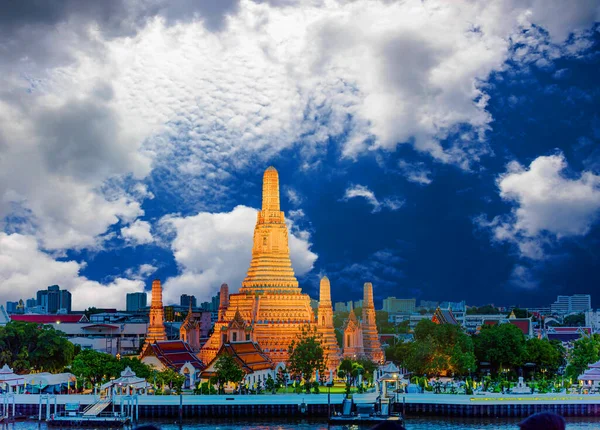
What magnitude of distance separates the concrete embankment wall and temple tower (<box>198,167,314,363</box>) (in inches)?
583

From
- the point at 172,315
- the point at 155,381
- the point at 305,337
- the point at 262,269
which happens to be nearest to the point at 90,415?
the point at 155,381

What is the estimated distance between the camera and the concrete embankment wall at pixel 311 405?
155 feet

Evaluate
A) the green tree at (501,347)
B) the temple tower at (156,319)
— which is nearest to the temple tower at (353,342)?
the green tree at (501,347)

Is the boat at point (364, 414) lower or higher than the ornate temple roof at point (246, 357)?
lower

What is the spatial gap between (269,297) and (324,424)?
2314 cm

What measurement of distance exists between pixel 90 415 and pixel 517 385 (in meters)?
28.4

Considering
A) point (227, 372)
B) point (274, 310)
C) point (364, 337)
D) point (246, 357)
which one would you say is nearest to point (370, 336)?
→ point (364, 337)

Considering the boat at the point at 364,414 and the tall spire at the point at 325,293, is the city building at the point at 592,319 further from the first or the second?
the boat at the point at 364,414

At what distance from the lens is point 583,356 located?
5494 cm

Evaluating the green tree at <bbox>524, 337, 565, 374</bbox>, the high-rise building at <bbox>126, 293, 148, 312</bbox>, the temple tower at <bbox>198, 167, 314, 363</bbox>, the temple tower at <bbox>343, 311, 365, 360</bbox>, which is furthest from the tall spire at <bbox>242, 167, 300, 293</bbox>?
the high-rise building at <bbox>126, 293, 148, 312</bbox>

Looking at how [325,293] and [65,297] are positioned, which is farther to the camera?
[65,297]

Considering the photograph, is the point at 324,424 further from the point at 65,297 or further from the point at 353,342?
the point at 65,297

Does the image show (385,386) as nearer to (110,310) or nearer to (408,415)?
(408,415)

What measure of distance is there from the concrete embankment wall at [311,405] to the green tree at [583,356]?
708 cm
